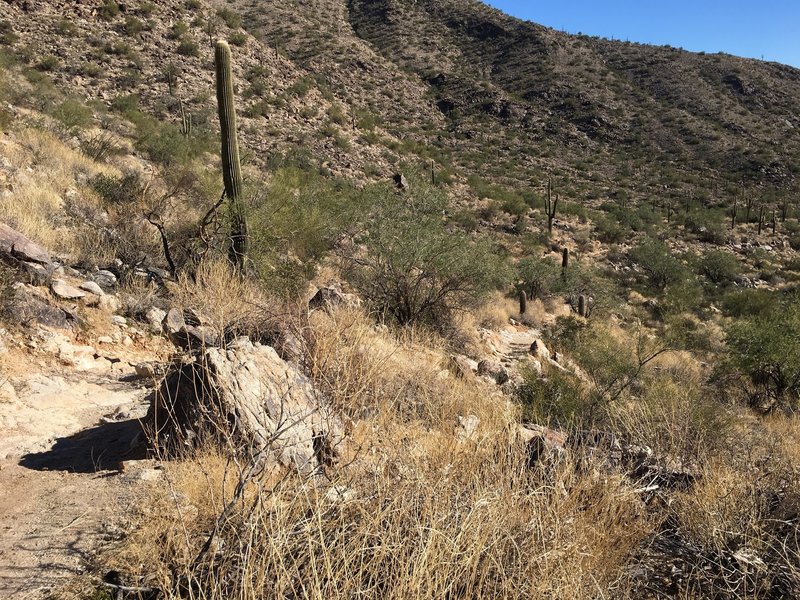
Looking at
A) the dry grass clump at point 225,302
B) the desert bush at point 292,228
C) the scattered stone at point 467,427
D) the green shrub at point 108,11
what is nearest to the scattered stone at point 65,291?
the dry grass clump at point 225,302

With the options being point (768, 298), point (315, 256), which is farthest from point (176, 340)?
point (768, 298)

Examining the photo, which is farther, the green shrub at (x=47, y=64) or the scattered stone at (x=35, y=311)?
the green shrub at (x=47, y=64)

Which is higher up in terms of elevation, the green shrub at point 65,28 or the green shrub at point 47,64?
the green shrub at point 65,28

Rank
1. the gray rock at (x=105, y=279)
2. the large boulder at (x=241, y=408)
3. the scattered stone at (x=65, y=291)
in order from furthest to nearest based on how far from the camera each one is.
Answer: the gray rock at (x=105, y=279) → the scattered stone at (x=65, y=291) → the large boulder at (x=241, y=408)

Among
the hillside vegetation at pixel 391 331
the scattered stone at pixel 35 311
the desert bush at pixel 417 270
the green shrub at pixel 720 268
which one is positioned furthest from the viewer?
the green shrub at pixel 720 268

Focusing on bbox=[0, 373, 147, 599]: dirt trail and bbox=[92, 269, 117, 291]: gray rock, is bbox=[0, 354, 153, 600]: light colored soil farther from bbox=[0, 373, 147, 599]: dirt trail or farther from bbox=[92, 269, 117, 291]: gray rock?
bbox=[92, 269, 117, 291]: gray rock

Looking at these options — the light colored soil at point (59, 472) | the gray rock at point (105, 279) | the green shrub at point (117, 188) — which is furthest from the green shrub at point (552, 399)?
the green shrub at point (117, 188)

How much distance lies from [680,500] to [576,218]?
2717 cm

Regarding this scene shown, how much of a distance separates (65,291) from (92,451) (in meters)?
3.59

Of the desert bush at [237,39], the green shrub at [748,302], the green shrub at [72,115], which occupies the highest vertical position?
the desert bush at [237,39]

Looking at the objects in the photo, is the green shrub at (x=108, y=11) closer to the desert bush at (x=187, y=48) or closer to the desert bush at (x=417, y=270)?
the desert bush at (x=187, y=48)

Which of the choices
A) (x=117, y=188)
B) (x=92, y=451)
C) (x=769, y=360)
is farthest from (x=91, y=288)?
(x=769, y=360)

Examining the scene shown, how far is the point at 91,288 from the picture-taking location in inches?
275

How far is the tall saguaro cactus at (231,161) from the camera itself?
28.2 feet
